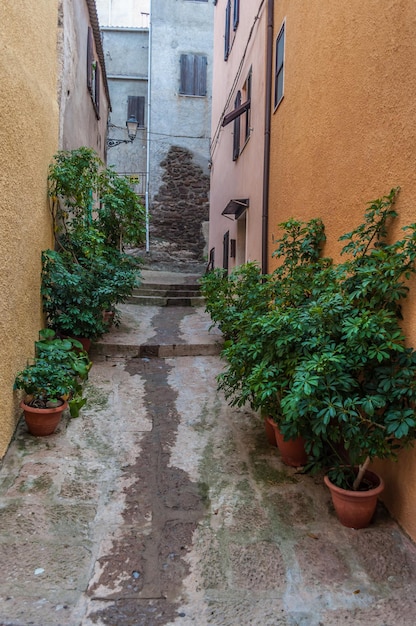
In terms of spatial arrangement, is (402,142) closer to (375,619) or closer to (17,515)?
(375,619)

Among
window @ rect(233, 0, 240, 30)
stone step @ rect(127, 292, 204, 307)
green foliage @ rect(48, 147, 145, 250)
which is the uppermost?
window @ rect(233, 0, 240, 30)

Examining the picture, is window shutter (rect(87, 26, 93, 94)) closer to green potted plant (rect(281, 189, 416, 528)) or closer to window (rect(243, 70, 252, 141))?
window (rect(243, 70, 252, 141))

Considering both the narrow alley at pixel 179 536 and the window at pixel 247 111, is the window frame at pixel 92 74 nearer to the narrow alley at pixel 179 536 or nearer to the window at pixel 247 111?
the window at pixel 247 111

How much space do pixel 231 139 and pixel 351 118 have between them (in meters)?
6.51

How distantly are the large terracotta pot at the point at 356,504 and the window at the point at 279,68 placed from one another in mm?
4523

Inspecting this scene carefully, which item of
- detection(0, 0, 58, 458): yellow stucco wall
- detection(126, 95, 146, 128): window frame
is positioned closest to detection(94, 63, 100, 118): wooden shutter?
detection(0, 0, 58, 458): yellow stucco wall

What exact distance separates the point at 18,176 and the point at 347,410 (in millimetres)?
2999

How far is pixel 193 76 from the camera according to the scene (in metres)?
14.9

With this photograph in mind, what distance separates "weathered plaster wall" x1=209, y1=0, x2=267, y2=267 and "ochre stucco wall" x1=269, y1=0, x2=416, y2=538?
1.35 metres

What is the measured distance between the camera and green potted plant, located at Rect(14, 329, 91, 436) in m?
3.64

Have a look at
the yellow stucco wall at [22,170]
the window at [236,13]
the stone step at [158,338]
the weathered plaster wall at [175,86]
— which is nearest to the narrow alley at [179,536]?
the yellow stucco wall at [22,170]

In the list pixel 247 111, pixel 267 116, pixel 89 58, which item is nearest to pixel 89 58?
pixel 89 58

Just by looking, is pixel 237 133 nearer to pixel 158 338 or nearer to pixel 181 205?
pixel 158 338

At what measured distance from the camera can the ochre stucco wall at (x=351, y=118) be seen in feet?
8.49
